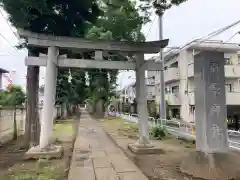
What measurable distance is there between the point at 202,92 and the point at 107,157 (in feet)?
13.6

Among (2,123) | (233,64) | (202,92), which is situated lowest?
(2,123)

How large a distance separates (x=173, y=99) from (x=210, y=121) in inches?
971

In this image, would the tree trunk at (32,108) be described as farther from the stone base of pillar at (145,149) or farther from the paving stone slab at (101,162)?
the stone base of pillar at (145,149)

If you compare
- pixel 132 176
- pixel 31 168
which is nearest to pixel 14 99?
pixel 31 168

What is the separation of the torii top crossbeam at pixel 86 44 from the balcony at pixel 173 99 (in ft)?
66.2

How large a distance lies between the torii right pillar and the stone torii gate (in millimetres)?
3482

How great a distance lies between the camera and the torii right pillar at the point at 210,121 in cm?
741

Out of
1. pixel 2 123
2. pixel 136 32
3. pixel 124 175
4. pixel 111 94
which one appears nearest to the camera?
Result: pixel 124 175

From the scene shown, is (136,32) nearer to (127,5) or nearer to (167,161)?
(127,5)

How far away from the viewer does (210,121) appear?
770 centimetres

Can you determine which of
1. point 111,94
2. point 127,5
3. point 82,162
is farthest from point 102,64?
point 111,94

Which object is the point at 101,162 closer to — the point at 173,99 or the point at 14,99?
the point at 14,99

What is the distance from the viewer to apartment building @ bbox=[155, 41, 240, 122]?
25.9m

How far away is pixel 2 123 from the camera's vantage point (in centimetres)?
1271
